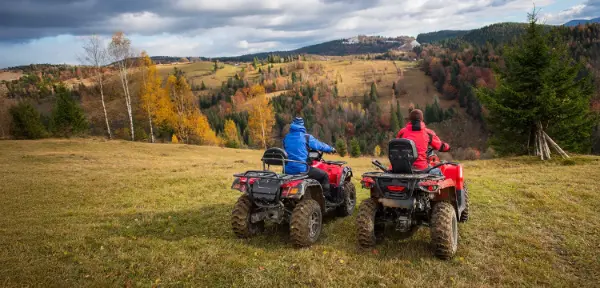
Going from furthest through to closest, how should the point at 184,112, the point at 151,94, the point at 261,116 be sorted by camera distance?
the point at 261,116 < the point at 184,112 < the point at 151,94

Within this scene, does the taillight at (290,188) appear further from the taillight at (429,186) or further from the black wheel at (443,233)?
the black wheel at (443,233)

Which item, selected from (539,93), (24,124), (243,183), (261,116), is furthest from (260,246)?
(261,116)

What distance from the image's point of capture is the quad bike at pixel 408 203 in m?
6.59

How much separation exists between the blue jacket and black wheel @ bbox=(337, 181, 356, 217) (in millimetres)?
1680

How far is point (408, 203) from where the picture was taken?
677cm

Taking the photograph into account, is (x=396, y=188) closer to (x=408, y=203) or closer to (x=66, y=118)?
(x=408, y=203)

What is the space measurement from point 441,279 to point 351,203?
4.10 metres

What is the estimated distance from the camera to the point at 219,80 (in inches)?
7180

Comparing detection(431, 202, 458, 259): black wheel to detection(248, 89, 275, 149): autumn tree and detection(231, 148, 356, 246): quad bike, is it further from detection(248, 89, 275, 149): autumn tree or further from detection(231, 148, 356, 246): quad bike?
detection(248, 89, 275, 149): autumn tree

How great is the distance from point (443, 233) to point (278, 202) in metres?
3.30

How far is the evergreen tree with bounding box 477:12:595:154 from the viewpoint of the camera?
21.1 meters

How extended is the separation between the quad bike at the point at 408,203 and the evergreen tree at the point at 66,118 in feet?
145

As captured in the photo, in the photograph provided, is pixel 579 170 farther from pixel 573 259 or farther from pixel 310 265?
pixel 310 265

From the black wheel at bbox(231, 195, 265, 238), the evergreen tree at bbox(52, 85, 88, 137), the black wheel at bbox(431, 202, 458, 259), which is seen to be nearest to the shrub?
the evergreen tree at bbox(52, 85, 88, 137)
